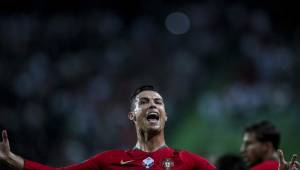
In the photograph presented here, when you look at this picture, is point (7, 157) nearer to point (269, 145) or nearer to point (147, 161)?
point (147, 161)

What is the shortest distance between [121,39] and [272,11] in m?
3.13

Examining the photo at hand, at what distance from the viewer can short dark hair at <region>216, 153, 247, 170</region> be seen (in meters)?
5.65

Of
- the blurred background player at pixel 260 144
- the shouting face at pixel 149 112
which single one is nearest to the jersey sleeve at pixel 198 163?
the shouting face at pixel 149 112

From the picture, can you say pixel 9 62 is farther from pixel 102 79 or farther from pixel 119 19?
pixel 119 19

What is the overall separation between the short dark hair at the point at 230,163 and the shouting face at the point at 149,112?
98 cm

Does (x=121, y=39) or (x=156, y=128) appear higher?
(x=121, y=39)

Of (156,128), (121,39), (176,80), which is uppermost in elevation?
(121,39)

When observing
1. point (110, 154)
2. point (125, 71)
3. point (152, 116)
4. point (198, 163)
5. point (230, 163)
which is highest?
point (125, 71)

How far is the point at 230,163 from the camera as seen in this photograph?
18.7 ft

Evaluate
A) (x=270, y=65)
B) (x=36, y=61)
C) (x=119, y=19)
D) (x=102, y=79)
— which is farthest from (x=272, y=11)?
(x=36, y=61)

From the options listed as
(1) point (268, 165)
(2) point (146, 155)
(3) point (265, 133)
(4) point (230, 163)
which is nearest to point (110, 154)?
(2) point (146, 155)

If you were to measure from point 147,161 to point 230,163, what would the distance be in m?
1.25

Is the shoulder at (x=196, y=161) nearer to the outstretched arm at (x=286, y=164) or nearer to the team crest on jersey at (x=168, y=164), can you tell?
the team crest on jersey at (x=168, y=164)

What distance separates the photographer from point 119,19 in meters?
12.8
